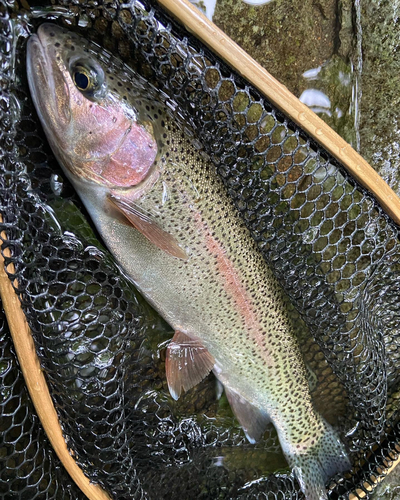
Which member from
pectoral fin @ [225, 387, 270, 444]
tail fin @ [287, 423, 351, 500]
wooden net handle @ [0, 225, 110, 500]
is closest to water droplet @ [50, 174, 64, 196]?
wooden net handle @ [0, 225, 110, 500]

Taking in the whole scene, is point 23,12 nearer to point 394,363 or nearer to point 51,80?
point 51,80

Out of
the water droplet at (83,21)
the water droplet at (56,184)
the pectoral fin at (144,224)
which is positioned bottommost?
the water droplet at (56,184)

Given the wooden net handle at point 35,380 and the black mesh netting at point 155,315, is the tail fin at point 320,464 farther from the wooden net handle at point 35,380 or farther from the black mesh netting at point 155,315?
the wooden net handle at point 35,380

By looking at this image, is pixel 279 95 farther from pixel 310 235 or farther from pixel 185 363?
pixel 185 363

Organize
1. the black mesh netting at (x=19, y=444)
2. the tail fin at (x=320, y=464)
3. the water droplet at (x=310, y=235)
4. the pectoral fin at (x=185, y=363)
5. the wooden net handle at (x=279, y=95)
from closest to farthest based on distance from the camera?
the wooden net handle at (x=279, y=95)
the black mesh netting at (x=19, y=444)
the water droplet at (x=310, y=235)
the pectoral fin at (x=185, y=363)
the tail fin at (x=320, y=464)

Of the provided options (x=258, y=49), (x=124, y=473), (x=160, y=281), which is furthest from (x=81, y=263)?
(x=258, y=49)

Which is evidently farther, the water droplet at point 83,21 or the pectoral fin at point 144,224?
the pectoral fin at point 144,224

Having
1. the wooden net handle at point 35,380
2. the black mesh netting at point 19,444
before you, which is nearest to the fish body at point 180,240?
the wooden net handle at point 35,380

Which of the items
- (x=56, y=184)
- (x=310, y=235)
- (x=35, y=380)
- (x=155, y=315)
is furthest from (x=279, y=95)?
(x=35, y=380)

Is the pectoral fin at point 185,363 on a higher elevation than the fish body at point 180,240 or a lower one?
lower
